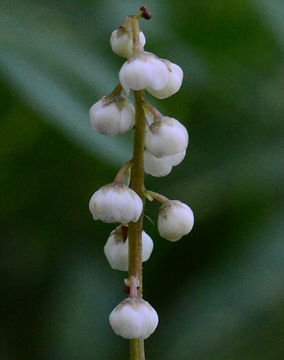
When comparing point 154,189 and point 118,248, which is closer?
point 118,248

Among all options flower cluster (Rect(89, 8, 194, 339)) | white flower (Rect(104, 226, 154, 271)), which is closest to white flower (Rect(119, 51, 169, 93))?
flower cluster (Rect(89, 8, 194, 339))

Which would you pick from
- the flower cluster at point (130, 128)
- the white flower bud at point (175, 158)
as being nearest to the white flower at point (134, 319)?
the flower cluster at point (130, 128)

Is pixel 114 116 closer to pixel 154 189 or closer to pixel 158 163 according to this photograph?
pixel 158 163

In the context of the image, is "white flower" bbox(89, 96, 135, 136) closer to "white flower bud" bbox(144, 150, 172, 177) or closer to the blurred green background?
"white flower bud" bbox(144, 150, 172, 177)

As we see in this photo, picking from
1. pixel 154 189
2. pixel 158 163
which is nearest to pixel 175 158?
pixel 158 163

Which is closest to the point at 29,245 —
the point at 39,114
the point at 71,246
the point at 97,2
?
the point at 71,246

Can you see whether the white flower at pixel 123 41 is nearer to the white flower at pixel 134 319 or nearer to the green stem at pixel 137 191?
the green stem at pixel 137 191

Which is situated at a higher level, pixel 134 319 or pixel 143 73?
pixel 143 73
